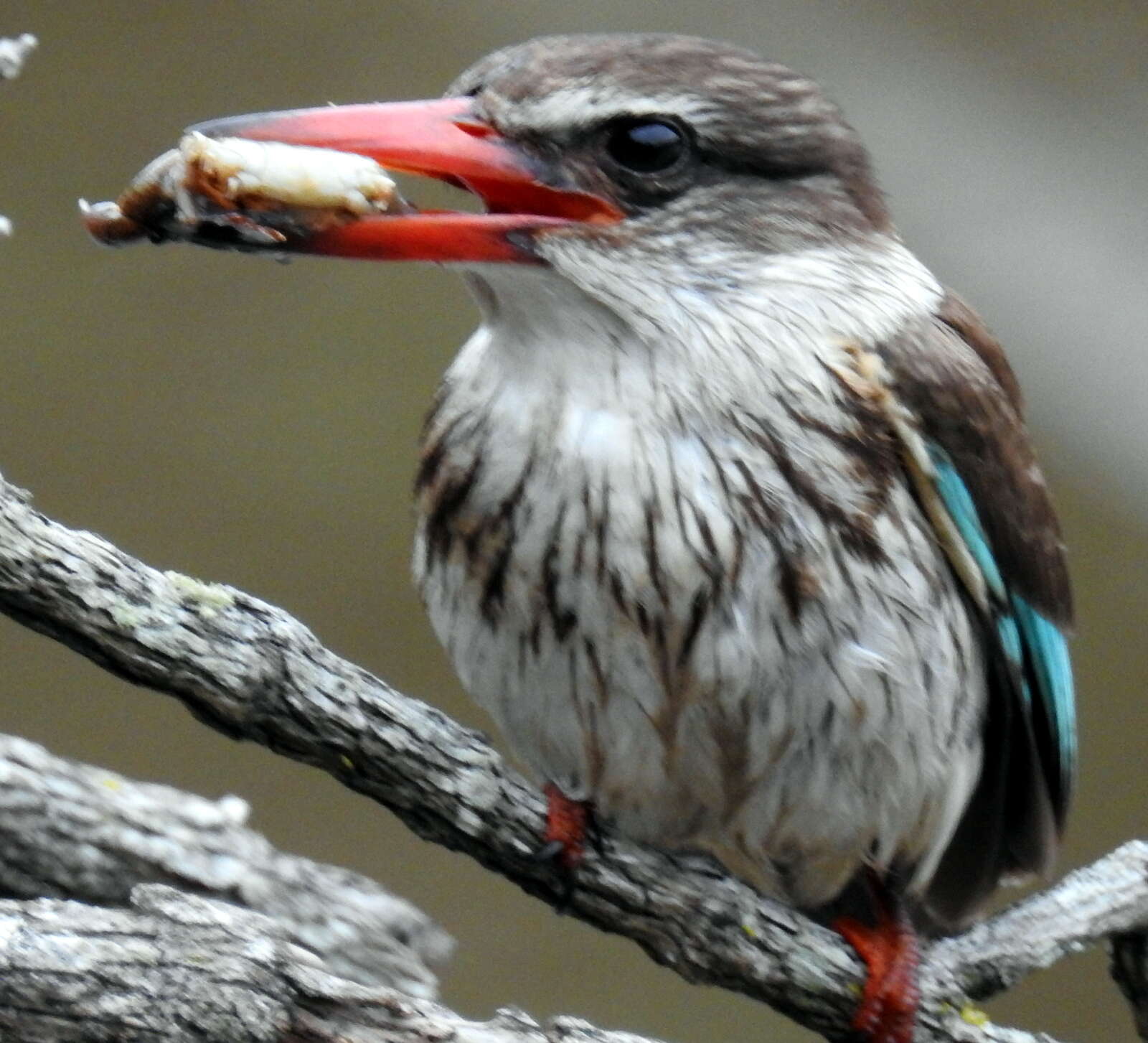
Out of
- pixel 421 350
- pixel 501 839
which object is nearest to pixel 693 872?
pixel 501 839

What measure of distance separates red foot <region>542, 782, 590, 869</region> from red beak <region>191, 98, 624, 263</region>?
507 mm

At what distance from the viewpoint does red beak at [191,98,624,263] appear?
170cm

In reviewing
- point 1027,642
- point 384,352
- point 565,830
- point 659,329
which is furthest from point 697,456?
point 384,352

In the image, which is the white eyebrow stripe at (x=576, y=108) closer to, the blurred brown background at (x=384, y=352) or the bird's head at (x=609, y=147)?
the bird's head at (x=609, y=147)

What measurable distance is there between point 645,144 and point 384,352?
7.11 ft

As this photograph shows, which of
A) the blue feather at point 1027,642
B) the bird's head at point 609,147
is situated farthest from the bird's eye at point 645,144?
the blue feather at point 1027,642

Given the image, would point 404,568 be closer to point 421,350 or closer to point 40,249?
point 421,350

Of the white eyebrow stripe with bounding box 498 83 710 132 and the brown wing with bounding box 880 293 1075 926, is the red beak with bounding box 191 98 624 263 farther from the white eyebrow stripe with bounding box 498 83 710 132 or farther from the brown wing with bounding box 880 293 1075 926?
the brown wing with bounding box 880 293 1075 926

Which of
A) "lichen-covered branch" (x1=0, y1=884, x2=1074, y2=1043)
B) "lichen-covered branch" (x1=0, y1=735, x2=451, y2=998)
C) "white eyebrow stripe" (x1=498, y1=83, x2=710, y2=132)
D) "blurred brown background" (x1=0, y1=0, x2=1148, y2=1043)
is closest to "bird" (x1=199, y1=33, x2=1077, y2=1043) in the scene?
"white eyebrow stripe" (x1=498, y1=83, x2=710, y2=132)

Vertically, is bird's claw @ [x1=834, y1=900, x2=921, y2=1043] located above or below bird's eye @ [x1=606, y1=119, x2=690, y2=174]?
below

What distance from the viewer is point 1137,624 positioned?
4340 millimetres

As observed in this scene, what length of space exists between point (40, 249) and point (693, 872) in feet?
7.42

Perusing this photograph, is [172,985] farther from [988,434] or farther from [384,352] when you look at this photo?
[384,352]

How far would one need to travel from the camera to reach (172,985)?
1.64 meters
